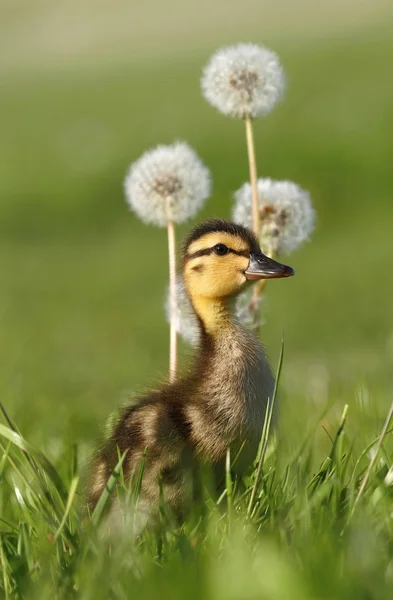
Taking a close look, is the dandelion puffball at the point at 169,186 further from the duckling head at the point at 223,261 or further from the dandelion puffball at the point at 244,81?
the duckling head at the point at 223,261

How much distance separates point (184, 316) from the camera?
10.2 feet

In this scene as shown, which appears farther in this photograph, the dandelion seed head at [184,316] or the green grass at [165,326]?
the dandelion seed head at [184,316]

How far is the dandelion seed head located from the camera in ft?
9.45

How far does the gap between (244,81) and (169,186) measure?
41cm

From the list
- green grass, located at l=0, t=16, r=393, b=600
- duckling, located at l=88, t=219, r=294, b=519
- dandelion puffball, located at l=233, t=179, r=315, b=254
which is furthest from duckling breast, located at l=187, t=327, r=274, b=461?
dandelion puffball, located at l=233, t=179, r=315, b=254

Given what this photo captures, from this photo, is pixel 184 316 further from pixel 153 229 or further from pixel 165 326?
pixel 153 229

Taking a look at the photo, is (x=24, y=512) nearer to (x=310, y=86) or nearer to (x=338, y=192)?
(x=338, y=192)

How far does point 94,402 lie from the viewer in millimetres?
6031

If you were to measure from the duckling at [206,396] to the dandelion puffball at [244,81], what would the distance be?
1.81 feet

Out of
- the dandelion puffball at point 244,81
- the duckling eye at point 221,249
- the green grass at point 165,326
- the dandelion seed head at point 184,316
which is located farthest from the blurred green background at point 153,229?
the dandelion puffball at point 244,81

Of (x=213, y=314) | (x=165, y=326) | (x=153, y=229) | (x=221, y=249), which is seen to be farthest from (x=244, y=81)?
(x=153, y=229)

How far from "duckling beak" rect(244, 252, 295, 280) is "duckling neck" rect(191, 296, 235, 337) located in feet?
0.35

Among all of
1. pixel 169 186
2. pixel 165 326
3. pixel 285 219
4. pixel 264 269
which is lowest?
pixel 165 326

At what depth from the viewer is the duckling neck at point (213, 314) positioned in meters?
2.76
